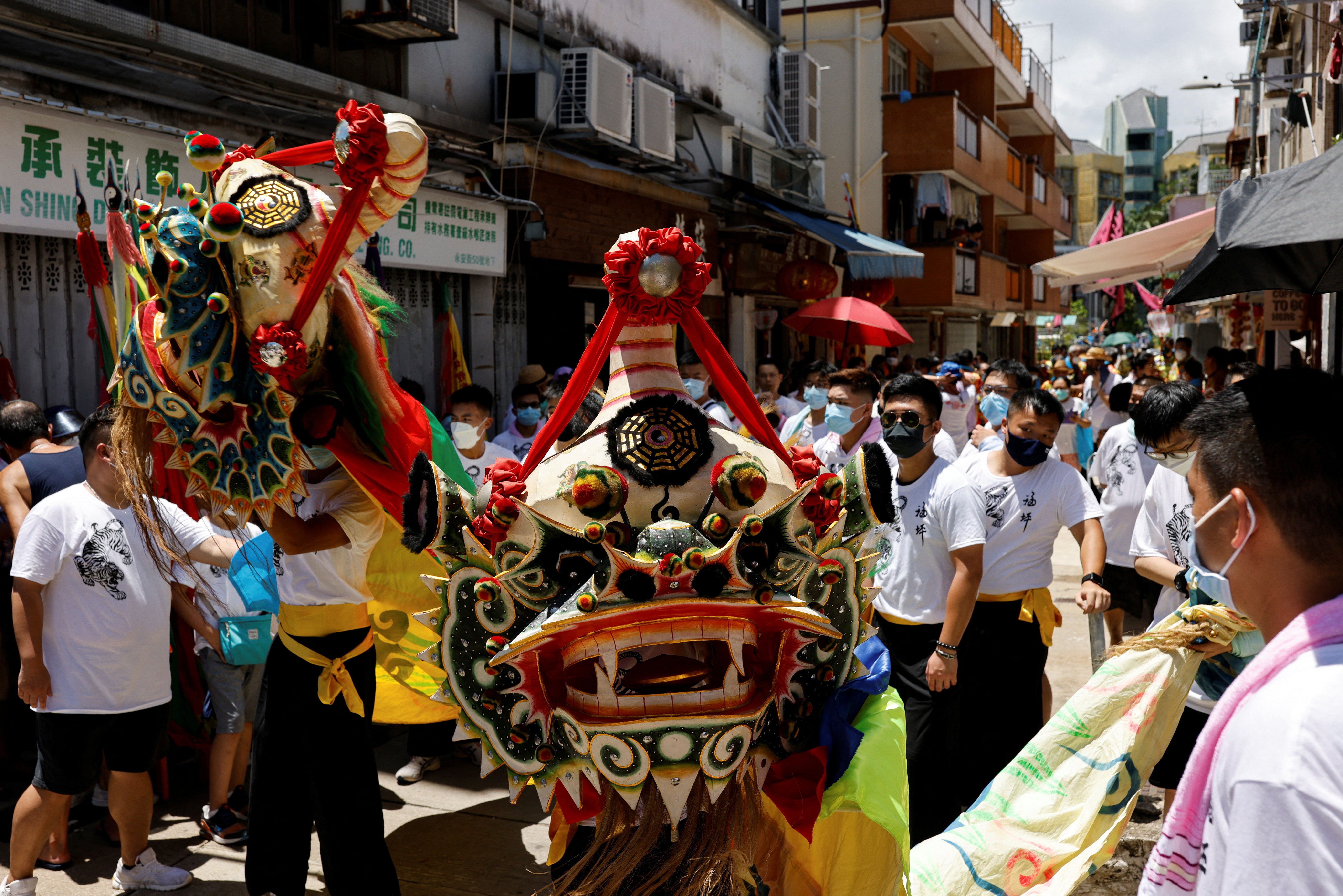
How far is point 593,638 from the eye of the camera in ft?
7.30

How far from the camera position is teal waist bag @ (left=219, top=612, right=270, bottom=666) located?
4309mm

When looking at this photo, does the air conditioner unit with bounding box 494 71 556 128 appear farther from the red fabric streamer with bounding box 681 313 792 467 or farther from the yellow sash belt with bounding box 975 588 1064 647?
the red fabric streamer with bounding box 681 313 792 467

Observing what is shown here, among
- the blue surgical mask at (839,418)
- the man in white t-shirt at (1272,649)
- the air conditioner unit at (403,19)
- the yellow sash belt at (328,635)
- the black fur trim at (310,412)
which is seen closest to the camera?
the man in white t-shirt at (1272,649)

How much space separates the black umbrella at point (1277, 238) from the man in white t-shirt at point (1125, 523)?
7.90 ft

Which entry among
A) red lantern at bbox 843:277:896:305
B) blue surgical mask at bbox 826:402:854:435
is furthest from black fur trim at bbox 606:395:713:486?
red lantern at bbox 843:277:896:305

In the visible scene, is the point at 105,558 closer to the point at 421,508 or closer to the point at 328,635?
the point at 328,635

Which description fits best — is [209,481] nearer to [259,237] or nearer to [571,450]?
[259,237]

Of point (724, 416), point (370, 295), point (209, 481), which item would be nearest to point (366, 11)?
point (724, 416)

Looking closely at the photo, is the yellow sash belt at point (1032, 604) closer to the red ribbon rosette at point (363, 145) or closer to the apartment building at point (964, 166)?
the red ribbon rosette at point (363, 145)

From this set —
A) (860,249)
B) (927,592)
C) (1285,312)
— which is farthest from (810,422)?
(1285,312)

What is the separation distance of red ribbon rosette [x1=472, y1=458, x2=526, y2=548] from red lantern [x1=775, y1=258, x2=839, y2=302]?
11.0 meters

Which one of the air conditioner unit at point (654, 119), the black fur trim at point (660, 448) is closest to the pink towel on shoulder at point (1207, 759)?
the black fur trim at point (660, 448)

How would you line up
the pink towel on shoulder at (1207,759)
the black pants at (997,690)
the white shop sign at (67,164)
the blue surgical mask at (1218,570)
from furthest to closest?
the white shop sign at (67,164)
the black pants at (997,690)
the blue surgical mask at (1218,570)
the pink towel on shoulder at (1207,759)

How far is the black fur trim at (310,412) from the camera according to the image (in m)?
2.93
